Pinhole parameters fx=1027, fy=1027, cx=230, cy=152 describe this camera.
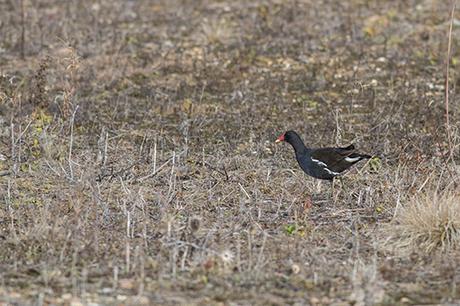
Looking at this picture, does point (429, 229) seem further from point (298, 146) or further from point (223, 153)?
point (223, 153)

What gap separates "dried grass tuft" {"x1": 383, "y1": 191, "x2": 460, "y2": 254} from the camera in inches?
266

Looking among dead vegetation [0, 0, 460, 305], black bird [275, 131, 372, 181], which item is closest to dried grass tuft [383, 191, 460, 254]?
dead vegetation [0, 0, 460, 305]

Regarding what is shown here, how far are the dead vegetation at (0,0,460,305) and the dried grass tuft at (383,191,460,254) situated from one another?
1cm

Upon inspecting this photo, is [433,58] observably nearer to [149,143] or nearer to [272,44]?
[272,44]

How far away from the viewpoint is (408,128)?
1007 cm

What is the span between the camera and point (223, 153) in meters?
9.20

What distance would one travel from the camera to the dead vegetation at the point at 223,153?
6.27m

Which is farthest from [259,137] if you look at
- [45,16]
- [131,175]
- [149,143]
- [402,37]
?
[45,16]

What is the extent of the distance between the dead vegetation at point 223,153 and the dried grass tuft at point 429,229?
0.05 feet

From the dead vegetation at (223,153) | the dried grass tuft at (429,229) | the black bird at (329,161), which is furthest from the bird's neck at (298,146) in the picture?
the dried grass tuft at (429,229)

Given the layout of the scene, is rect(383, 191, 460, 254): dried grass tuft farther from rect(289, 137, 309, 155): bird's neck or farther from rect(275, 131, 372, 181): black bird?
rect(289, 137, 309, 155): bird's neck

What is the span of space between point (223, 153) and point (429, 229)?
2836 millimetres

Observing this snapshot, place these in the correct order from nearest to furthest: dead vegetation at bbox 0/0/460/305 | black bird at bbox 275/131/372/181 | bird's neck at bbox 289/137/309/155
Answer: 1. dead vegetation at bbox 0/0/460/305
2. black bird at bbox 275/131/372/181
3. bird's neck at bbox 289/137/309/155

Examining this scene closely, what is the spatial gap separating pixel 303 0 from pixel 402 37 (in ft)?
6.56
